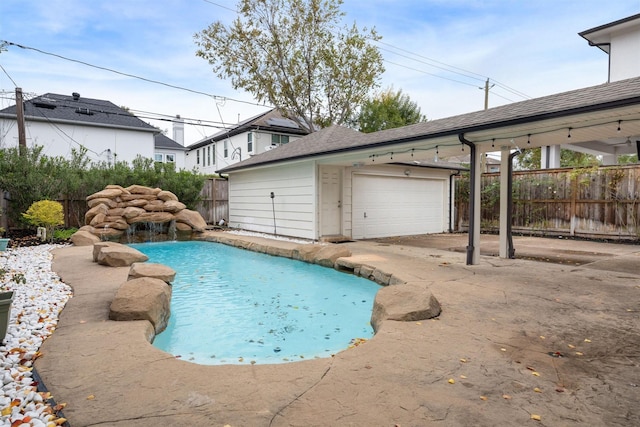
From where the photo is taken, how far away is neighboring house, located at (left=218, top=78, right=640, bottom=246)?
17.5ft

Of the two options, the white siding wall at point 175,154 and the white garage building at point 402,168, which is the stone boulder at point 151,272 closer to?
the white garage building at point 402,168

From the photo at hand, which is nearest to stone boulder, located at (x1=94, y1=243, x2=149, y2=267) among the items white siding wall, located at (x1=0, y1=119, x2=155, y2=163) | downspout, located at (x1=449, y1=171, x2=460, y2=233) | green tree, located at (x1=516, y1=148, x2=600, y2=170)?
downspout, located at (x1=449, y1=171, x2=460, y2=233)

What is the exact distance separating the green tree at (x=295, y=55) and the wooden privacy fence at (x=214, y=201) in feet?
21.4

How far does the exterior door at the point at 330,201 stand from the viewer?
389 inches

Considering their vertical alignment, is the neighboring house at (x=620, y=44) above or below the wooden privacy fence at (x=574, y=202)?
above

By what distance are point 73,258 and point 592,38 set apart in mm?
15695

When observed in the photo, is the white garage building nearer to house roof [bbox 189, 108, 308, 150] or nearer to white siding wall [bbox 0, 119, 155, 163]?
house roof [bbox 189, 108, 308, 150]

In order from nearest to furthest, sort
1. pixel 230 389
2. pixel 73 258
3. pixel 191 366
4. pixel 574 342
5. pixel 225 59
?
pixel 230 389
pixel 191 366
pixel 574 342
pixel 73 258
pixel 225 59

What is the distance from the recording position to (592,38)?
454 inches

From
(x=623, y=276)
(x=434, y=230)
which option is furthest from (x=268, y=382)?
(x=434, y=230)

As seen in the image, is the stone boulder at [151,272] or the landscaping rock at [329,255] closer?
the stone boulder at [151,272]

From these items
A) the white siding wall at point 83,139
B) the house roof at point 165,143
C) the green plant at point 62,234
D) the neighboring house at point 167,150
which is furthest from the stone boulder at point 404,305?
the house roof at point 165,143

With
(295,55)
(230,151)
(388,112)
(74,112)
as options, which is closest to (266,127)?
(230,151)

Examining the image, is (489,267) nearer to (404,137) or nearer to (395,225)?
(404,137)
